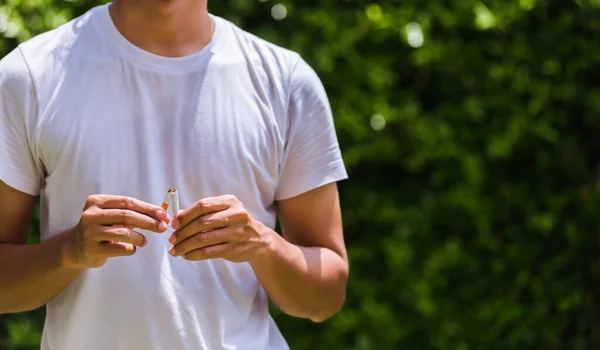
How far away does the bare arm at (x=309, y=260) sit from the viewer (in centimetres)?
215

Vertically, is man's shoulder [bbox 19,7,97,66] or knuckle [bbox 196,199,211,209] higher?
man's shoulder [bbox 19,7,97,66]

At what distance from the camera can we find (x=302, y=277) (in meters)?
2.19

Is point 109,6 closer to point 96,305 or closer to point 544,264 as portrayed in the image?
point 96,305

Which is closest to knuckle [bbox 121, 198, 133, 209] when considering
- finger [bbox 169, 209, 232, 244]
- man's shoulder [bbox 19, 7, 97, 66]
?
finger [bbox 169, 209, 232, 244]

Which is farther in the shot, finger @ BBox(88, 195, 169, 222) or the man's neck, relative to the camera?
the man's neck

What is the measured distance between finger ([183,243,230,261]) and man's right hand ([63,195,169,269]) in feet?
0.25

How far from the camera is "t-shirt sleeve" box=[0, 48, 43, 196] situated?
1985 mm

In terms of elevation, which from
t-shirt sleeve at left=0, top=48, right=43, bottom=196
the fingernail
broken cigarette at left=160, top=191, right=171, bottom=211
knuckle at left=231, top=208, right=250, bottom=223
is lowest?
knuckle at left=231, top=208, right=250, bottom=223

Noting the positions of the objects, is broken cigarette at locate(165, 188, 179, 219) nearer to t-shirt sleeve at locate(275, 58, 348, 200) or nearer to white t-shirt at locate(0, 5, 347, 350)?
white t-shirt at locate(0, 5, 347, 350)

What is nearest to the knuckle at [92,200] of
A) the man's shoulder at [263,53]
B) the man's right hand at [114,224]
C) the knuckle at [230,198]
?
the man's right hand at [114,224]

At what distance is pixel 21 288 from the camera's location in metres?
2.04

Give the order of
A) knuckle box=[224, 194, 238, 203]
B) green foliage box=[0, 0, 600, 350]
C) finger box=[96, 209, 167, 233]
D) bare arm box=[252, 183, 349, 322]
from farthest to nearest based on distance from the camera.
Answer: green foliage box=[0, 0, 600, 350] < bare arm box=[252, 183, 349, 322] < knuckle box=[224, 194, 238, 203] < finger box=[96, 209, 167, 233]

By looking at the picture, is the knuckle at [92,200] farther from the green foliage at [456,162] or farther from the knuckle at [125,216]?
the green foliage at [456,162]

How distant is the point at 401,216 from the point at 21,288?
2294 millimetres
